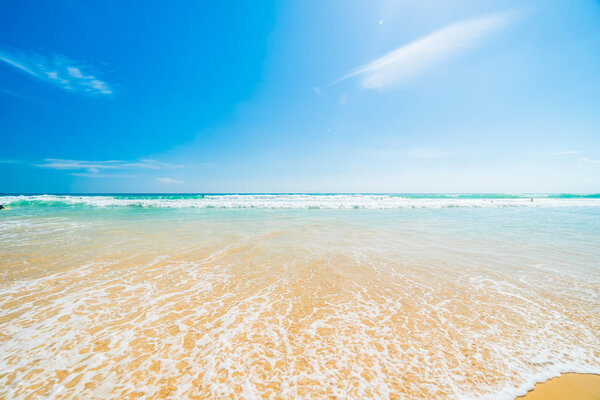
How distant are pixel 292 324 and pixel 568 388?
10.2ft

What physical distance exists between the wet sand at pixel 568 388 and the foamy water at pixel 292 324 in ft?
0.26

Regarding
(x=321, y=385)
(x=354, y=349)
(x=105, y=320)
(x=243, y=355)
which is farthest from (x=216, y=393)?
(x=105, y=320)

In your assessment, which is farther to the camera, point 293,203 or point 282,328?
point 293,203

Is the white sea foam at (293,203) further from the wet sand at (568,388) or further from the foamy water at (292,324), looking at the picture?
the wet sand at (568,388)

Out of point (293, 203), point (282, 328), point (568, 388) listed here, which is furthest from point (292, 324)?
point (293, 203)

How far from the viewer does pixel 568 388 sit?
2426 millimetres

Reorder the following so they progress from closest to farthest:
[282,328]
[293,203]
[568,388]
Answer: [568,388], [282,328], [293,203]

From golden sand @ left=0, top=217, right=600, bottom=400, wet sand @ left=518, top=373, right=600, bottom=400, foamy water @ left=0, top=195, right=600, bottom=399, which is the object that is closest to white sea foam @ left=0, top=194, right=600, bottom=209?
foamy water @ left=0, top=195, right=600, bottom=399

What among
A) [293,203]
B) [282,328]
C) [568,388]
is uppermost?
[293,203]

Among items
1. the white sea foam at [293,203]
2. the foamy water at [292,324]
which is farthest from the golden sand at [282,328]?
the white sea foam at [293,203]

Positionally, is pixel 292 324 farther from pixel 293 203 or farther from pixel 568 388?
pixel 293 203

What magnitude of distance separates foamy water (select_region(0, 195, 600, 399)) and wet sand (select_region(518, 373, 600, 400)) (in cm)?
8

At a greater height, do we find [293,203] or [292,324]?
[293,203]

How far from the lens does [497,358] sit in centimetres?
274
